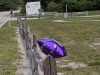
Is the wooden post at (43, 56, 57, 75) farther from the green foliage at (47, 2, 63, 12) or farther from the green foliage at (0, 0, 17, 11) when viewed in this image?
the green foliage at (0, 0, 17, 11)

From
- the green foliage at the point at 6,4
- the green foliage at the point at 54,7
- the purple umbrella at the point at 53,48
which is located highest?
the purple umbrella at the point at 53,48

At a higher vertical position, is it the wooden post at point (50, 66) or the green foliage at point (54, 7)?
the wooden post at point (50, 66)

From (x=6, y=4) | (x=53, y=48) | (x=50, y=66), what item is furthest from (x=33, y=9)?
(x=50, y=66)

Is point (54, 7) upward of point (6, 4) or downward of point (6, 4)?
upward

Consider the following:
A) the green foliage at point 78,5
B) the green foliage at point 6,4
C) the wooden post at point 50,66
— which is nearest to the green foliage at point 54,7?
the green foliage at point 78,5

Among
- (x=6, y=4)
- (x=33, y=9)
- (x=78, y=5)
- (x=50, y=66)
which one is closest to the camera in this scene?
(x=50, y=66)

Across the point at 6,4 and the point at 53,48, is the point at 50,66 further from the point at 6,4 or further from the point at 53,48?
the point at 6,4

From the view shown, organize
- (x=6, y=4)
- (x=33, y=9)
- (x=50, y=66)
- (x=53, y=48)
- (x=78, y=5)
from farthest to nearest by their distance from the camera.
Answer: (x=6, y=4)
(x=78, y=5)
(x=33, y=9)
(x=53, y=48)
(x=50, y=66)

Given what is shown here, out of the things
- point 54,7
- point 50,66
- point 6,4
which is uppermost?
point 50,66

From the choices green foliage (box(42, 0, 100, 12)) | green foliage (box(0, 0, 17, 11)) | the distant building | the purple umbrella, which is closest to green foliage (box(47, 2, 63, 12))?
green foliage (box(42, 0, 100, 12))

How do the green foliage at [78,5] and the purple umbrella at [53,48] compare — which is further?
the green foliage at [78,5]

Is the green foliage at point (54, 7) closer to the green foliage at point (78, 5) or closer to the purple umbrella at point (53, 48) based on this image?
the green foliage at point (78, 5)

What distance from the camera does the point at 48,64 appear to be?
15.1 ft

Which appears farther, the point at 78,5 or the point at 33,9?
the point at 78,5
